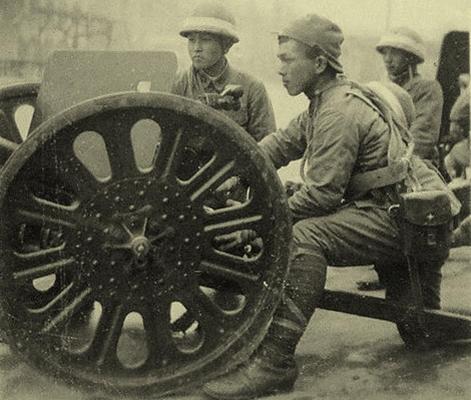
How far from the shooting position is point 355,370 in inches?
145

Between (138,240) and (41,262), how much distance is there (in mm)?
381

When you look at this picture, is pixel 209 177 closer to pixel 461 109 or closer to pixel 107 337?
pixel 107 337

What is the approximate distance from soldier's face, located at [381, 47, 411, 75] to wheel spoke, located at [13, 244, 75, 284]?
379 centimetres

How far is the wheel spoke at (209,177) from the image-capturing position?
3049 mm

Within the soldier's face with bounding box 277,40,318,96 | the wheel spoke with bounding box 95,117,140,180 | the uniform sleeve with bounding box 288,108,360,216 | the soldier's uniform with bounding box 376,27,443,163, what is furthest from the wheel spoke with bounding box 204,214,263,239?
the soldier's uniform with bounding box 376,27,443,163

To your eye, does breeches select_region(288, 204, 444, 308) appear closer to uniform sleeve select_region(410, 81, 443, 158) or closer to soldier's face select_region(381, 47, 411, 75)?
uniform sleeve select_region(410, 81, 443, 158)

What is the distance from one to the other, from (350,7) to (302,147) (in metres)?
1.23

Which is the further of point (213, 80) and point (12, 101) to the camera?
point (213, 80)

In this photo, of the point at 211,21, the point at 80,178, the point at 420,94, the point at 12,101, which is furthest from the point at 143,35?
the point at 80,178

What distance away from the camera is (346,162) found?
11.5 ft

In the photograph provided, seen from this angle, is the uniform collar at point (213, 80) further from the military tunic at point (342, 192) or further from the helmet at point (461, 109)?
the helmet at point (461, 109)

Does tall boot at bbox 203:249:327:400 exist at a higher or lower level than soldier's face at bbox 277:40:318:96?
lower

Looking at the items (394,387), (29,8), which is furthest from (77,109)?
(29,8)

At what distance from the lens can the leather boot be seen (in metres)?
3.33
